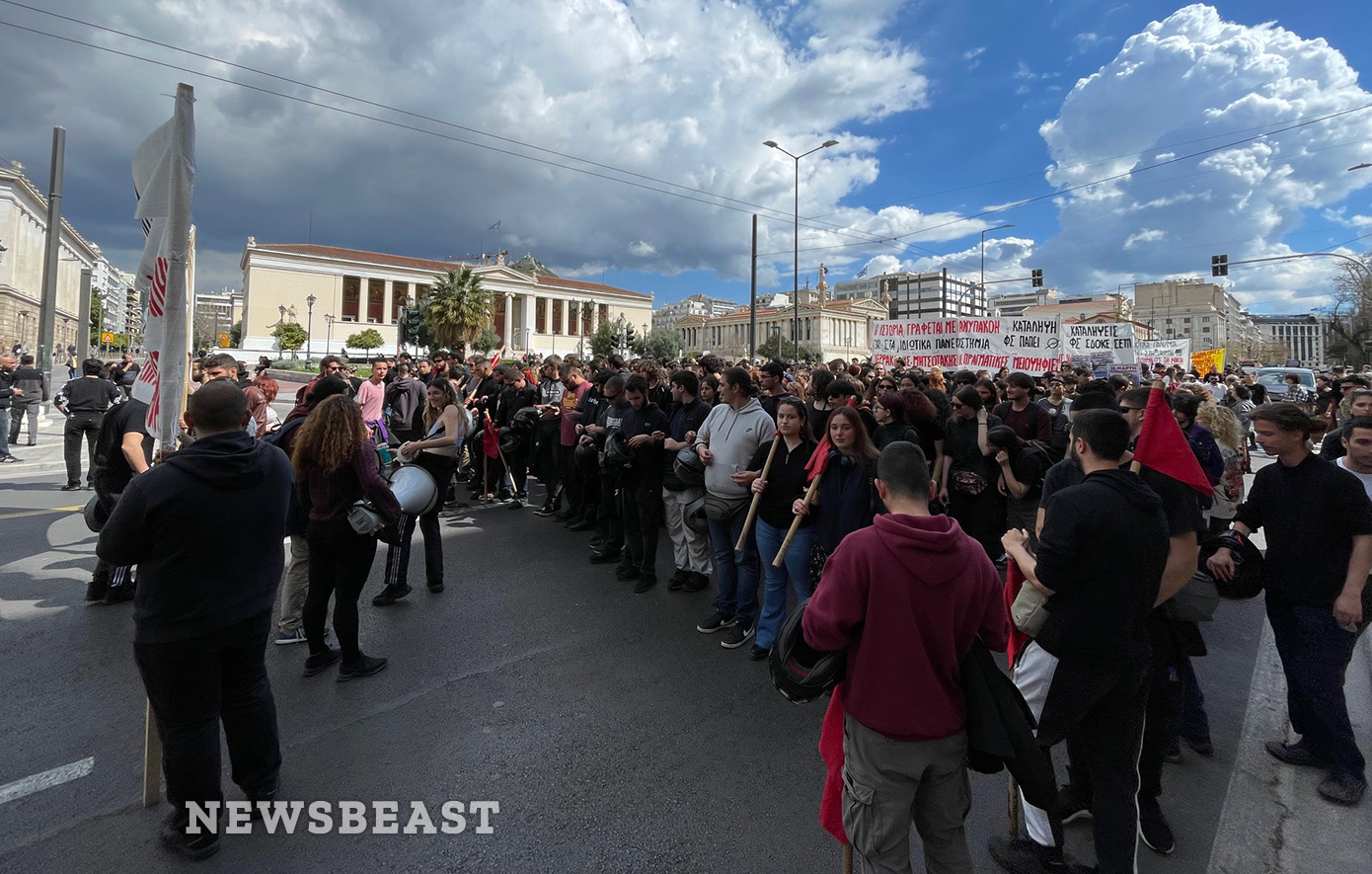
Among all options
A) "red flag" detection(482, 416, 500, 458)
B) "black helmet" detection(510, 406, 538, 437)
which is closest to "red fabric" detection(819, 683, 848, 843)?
"black helmet" detection(510, 406, 538, 437)

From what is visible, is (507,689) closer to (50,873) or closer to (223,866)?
(223,866)

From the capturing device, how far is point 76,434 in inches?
371

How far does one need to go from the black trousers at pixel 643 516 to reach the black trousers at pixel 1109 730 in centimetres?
377

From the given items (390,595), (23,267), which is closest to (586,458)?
(390,595)

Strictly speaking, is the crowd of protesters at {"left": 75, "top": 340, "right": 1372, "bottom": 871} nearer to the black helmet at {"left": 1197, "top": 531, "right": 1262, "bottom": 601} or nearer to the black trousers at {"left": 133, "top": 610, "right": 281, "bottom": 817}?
the black helmet at {"left": 1197, "top": 531, "right": 1262, "bottom": 601}

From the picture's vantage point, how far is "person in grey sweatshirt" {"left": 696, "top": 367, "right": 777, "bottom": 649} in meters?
4.70

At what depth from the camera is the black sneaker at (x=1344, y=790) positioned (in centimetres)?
294

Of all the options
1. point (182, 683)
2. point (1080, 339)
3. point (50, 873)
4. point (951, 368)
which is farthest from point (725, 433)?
point (1080, 339)

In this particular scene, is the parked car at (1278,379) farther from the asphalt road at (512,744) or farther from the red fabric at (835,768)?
the red fabric at (835,768)

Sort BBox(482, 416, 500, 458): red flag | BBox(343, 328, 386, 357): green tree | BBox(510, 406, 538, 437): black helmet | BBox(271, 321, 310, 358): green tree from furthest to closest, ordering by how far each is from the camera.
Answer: BBox(343, 328, 386, 357): green tree
BBox(271, 321, 310, 358): green tree
BBox(482, 416, 500, 458): red flag
BBox(510, 406, 538, 437): black helmet

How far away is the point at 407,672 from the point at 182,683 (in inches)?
64.9

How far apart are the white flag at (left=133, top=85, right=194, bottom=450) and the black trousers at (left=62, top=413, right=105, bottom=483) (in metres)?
7.51

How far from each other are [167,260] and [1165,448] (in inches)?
202

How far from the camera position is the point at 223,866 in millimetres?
2512
